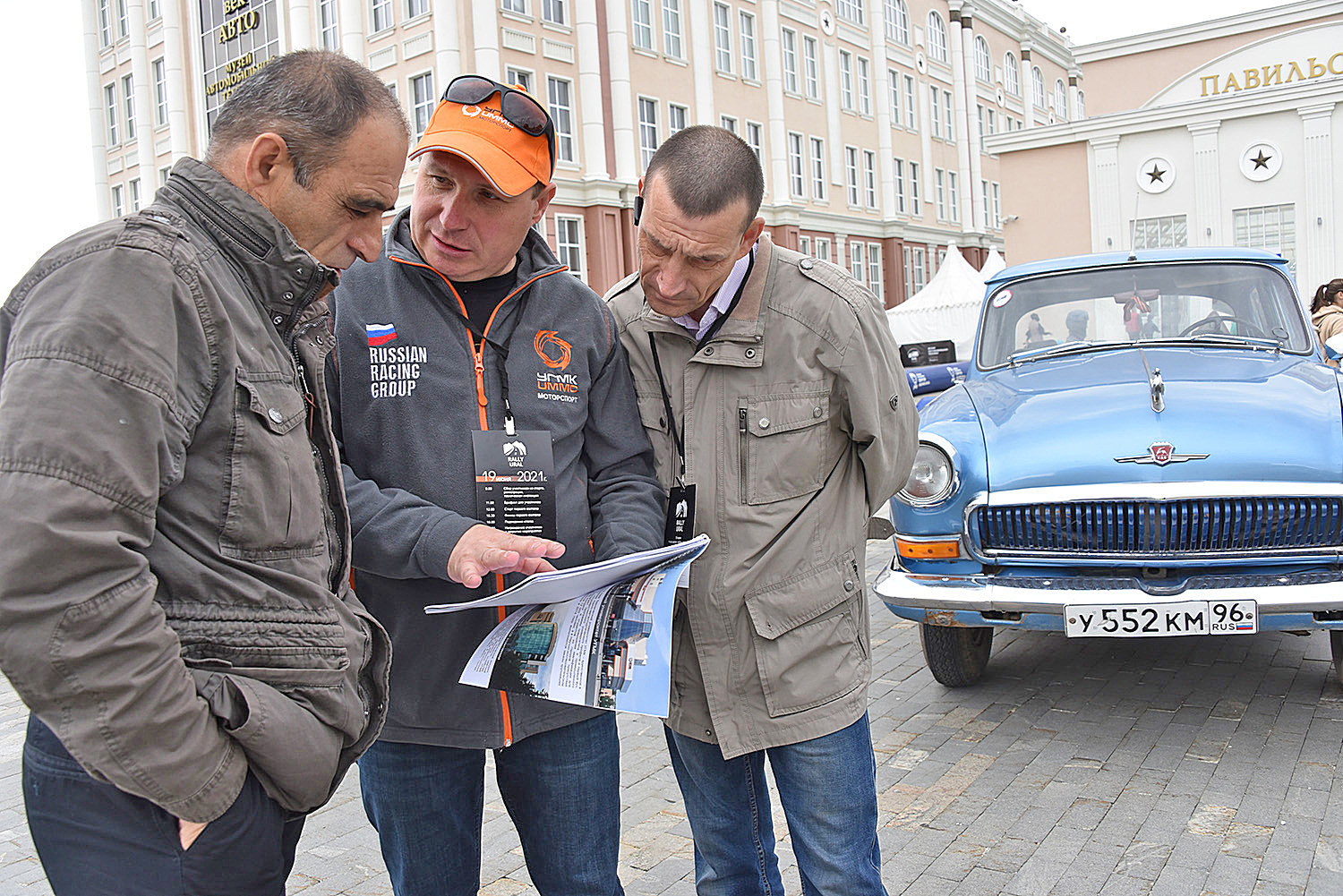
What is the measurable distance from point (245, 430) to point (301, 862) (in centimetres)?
265

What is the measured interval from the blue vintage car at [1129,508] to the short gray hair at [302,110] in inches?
128

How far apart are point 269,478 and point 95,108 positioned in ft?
136

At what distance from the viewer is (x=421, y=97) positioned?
86.4ft

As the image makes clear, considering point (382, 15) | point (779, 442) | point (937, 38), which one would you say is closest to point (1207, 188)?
point (382, 15)

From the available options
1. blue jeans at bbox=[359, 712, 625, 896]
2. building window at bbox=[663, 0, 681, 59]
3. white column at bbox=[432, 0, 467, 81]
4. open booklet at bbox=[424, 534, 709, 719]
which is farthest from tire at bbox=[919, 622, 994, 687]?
building window at bbox=[663, 0, 681, 59]

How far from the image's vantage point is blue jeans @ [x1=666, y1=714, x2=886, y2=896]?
87.5 inches

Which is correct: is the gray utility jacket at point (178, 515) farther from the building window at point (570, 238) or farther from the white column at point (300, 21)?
the white column at point (300, 21)

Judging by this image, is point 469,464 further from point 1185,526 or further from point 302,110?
point 1185,526

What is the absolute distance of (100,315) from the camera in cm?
130

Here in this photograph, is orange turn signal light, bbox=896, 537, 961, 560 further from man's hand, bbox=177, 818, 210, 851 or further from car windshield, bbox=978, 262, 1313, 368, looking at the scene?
man's hand, bbox=177, 818, 210, 851

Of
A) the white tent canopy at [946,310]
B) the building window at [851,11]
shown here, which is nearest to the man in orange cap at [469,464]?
the white tent canopy at [946,310]

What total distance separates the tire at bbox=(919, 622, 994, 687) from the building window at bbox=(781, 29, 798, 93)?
3362cm

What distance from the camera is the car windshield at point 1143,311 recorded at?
17.6 feet

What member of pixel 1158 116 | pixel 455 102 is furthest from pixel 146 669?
pixel 1158 116
